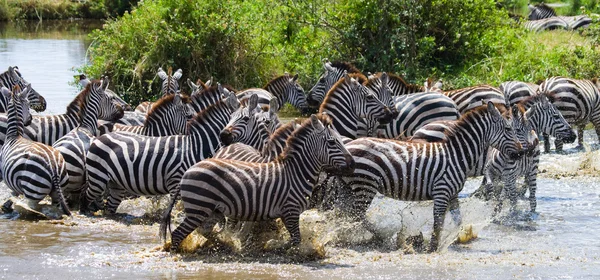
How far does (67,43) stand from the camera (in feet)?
117

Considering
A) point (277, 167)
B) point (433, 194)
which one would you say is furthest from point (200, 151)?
point (433, 194)

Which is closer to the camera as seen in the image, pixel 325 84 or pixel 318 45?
pixel 325 84

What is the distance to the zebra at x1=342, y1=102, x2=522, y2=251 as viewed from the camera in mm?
9992

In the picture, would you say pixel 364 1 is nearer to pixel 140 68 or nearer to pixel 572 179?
pixel 140 68

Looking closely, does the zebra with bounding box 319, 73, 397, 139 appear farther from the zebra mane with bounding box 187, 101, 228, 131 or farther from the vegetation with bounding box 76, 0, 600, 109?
the vegetation with bounding box 76, 0, 600, 109

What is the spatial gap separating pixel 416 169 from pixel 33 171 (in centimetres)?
468

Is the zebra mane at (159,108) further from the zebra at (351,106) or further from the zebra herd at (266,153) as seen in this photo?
the zebra at (351,106)

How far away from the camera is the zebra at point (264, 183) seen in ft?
29.1

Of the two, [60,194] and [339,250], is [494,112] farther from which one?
[60,194]

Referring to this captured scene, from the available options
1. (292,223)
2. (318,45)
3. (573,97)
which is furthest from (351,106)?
(318,45)

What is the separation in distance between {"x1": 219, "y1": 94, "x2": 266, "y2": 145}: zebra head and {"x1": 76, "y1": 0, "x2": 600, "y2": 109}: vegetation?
27.8ft

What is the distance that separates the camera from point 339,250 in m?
9.70

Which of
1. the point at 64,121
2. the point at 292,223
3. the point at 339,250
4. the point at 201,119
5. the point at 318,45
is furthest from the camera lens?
the point at 318,45

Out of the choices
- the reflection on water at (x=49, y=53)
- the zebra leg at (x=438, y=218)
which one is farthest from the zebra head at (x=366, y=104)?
the reflection on water at (x=49, y=53)
